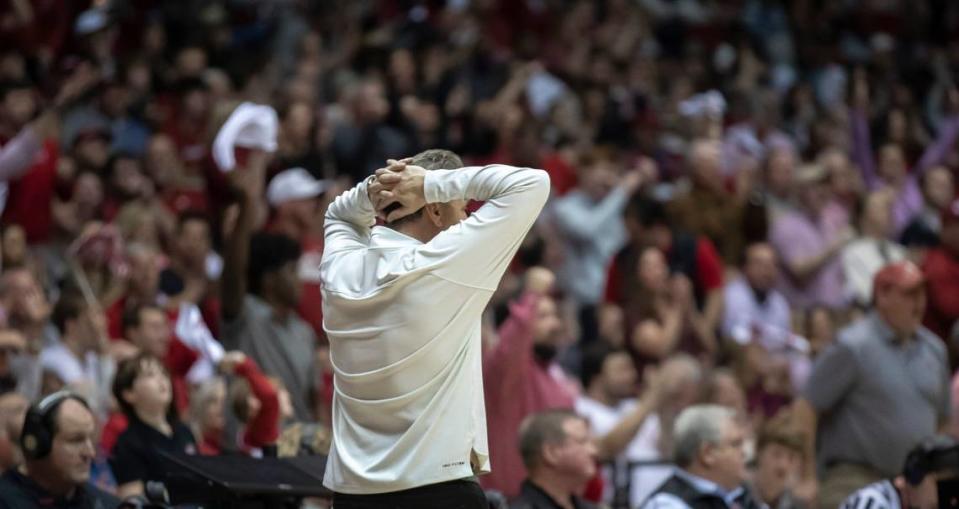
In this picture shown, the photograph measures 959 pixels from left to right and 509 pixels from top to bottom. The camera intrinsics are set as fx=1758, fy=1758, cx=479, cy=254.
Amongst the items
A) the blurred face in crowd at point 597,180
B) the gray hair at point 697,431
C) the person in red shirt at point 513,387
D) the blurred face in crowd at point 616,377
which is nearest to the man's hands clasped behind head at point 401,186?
the gray hair at point 697,431

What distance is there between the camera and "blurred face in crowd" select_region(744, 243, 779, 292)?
37.6ft

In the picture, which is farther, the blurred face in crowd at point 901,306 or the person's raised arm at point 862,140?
the person's raised arm at point 862,140

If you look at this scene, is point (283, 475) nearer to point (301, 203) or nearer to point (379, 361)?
point (379, 361)

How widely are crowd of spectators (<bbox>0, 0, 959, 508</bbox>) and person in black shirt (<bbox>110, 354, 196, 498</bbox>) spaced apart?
13 millimetres

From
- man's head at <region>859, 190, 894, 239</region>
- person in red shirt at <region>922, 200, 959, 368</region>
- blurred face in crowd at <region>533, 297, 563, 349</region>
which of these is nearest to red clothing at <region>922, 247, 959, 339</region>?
person in red shirt at <region>922, 200, 959, 368</region>

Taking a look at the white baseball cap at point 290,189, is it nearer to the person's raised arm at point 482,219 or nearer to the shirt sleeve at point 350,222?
the shirt sleeve at point 350,222

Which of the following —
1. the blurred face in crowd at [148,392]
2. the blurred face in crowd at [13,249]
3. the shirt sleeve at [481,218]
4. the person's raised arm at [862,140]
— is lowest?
the person's raised arm at [862,140]

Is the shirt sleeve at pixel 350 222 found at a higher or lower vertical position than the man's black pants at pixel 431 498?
higher

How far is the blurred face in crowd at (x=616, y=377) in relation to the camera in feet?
30.8

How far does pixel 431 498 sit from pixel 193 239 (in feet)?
19.0

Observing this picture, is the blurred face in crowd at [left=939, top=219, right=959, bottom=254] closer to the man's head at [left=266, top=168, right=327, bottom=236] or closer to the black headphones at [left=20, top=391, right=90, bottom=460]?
the man's head at [left=266, top=168, right=327, bottom=236]

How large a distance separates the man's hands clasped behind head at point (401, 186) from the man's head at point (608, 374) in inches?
194

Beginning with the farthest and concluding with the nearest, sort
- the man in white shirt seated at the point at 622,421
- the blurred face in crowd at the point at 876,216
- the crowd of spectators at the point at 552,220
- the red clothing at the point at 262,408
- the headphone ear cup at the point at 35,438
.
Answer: the blurred face in crowd at the point at 876,216
the man in white shirt seated at the point at 622,421
the crowd of spectators at the point at 552,220
the red clothing at the point at 262,408
the headphone ear cup at the point at 35,438

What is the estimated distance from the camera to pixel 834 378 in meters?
7.76
